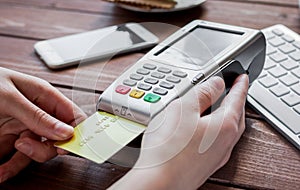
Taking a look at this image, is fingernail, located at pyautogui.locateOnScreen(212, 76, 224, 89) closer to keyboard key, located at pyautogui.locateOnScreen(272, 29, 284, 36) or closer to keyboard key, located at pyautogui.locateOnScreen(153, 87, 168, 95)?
keyboard key, located at pyautogui.locateOnScreen(153, 87, 168, 95)

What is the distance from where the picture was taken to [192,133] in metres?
0.50

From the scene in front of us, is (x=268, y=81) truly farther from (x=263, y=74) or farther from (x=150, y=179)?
(x=150, y=179)

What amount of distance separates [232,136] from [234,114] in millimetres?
26

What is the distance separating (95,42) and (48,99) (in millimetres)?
219

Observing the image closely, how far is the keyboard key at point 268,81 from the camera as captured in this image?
656mm

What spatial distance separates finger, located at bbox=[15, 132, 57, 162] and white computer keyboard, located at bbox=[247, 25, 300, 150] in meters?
0.27

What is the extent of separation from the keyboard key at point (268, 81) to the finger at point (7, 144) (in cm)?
34

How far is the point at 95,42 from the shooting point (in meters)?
0.79

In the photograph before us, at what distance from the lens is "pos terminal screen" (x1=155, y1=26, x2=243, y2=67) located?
0.61 metres

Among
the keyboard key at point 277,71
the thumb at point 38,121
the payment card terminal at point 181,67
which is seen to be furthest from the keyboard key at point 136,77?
the keyboard key at point 277,71

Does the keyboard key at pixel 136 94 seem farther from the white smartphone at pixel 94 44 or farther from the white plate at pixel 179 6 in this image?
A: the white plate at pixel 179 6

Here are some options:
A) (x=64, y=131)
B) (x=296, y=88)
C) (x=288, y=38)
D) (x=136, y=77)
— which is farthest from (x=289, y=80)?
(x=64, y=131)

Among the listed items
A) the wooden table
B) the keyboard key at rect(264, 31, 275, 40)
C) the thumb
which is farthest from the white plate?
the thumb

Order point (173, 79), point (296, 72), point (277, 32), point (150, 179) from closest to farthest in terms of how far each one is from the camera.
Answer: point (150, 179)
point (173, 79)
point (296, 72)
point (277, 32)
